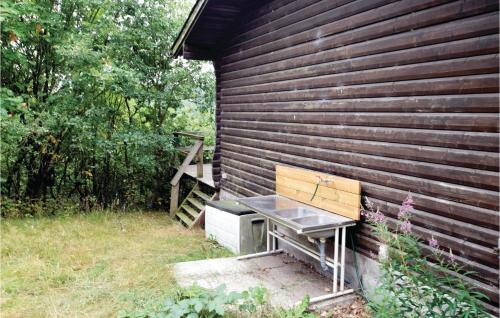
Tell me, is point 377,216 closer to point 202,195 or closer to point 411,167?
point 411,167

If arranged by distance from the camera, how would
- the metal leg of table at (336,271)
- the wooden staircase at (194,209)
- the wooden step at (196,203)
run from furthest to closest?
the wooden step at (196,203)
the wooden staircase at (194,209)
the metal leg of table at (336,271)

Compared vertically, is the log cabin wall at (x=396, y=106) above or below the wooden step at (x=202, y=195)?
above

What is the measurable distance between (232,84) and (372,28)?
3.44 metres

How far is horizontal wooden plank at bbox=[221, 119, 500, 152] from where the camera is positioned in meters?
2.80

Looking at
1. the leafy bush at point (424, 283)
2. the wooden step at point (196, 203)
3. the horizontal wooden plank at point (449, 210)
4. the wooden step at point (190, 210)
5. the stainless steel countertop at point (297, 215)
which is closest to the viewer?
the leafy bush at point (424, 283)

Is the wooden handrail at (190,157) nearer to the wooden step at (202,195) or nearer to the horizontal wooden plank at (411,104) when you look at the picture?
the wooden step at (202,195)

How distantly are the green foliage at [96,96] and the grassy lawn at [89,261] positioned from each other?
139cm

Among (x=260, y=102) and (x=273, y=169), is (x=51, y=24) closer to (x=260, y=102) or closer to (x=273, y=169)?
(x=260, y=102)

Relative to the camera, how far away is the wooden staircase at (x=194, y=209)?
7418mm

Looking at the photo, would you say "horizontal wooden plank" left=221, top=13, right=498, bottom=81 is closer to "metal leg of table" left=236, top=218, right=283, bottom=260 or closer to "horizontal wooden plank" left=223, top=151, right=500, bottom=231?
"horizontal wooden plank" left=223, top=151, right=500, bottom=231

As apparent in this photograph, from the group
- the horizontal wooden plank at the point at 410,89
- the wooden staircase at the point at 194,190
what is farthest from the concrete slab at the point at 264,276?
the wooden staircase at the point at 194,190

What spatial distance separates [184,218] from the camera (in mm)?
7906

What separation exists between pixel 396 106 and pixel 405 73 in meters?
0.30

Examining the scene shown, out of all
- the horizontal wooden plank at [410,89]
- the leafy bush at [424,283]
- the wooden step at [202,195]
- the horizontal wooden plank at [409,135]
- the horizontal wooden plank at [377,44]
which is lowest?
the wooden step at [202,195]
